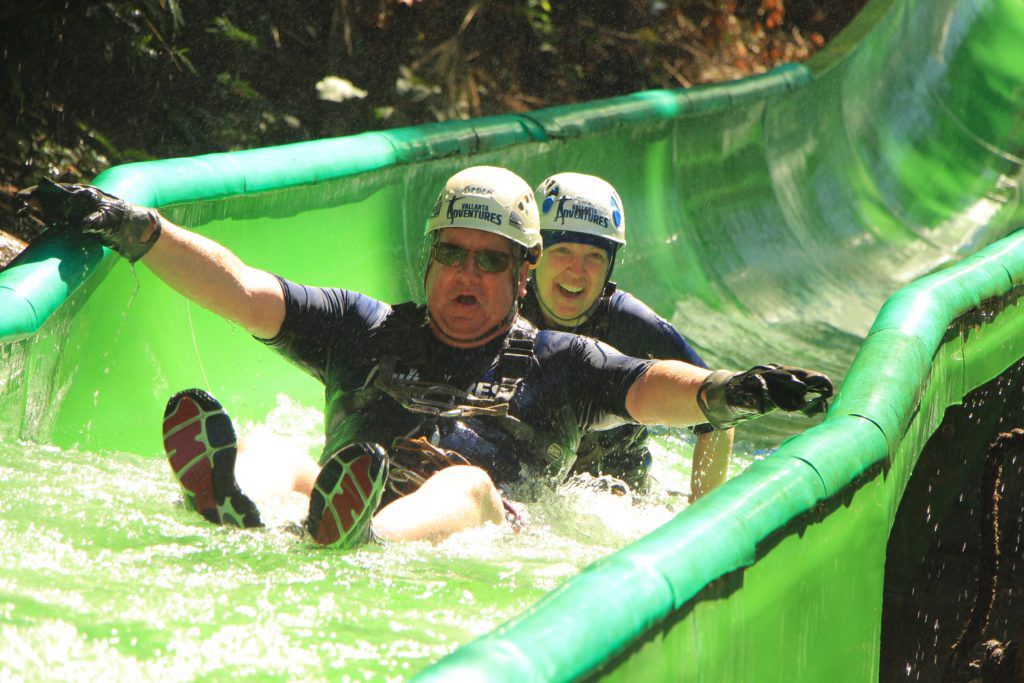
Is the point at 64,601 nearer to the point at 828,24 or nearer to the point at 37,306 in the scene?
the point at 37,306

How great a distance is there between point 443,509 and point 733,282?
4.99 m

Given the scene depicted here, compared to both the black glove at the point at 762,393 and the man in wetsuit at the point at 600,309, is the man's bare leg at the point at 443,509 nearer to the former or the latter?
the black glove at the point at 762,393

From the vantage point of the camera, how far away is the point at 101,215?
11.1ft

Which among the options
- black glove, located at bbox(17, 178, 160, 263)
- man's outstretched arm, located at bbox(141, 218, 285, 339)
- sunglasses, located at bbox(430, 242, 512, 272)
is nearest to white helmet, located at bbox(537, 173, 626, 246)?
sunglasses, located at bbox(430, 242, 512, 272)

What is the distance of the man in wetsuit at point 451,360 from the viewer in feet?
11.1

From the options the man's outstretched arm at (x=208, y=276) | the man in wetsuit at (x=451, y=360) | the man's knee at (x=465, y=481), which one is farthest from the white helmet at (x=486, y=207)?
the man's knee at (x=465, y=481)

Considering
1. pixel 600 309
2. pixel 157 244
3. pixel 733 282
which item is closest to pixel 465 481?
pixel 157 244

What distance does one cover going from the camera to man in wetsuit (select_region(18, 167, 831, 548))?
3371 mm

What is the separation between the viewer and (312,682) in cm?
226

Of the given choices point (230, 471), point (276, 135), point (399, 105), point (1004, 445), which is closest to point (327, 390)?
point (230, 471)

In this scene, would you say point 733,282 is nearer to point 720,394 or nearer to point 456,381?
point 456,381

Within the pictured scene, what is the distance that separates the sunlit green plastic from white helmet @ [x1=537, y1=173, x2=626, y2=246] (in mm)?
928

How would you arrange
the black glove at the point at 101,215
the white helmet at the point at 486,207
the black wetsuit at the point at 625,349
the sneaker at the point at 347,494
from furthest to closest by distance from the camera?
the black wetsuit at the point at 625,349 → the white helmet at the point at 486,207 → the black glove at the point at 101,215 → the sneaker at the point at 347,494

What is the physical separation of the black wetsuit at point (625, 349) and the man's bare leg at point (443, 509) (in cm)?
99
